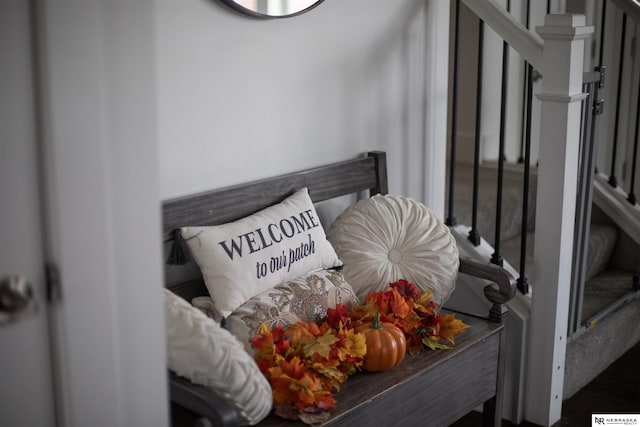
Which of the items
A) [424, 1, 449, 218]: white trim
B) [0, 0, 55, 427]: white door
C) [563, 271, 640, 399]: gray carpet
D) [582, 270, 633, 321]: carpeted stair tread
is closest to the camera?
[0, 0, 55, 427]: white door

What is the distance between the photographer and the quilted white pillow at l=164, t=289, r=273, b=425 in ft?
5.28

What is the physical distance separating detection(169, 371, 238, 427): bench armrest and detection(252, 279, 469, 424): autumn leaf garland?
0.22m

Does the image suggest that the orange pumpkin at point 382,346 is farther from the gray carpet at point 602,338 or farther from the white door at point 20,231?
the gray carpet at point 602,338

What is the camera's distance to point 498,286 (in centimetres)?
240

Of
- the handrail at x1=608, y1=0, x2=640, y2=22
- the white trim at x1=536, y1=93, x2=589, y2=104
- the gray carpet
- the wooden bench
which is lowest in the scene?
the gray carpet

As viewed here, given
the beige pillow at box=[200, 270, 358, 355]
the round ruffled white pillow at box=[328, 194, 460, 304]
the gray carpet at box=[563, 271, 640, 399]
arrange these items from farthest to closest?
the gray carpet at box=[563, 271, 640, 399] → the round ruffled white pillow at box=[328, 194, 460, 304] → the beige pillow at box=[200, 270, 358, 355]

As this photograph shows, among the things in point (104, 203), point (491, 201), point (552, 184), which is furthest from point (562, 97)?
point (104, 203)

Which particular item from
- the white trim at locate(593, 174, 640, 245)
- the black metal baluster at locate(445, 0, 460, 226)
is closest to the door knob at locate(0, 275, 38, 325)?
the black metal baluster at locate(445, 0, 460, 226)

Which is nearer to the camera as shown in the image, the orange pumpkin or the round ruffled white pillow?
the orange pumpkin

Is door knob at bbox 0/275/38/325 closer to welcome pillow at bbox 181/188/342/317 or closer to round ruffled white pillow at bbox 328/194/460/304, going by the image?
welcome pillow at bbox 181/188/342/317

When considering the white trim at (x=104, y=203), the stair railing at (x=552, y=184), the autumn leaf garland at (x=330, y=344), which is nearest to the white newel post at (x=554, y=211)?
the stair railing at (x=552, y=184)

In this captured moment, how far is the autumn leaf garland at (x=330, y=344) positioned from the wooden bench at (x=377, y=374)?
1.6 inches

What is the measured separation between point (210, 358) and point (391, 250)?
0.90 m

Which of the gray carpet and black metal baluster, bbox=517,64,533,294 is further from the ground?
black metal baluster, bbox=517,64,533,294
